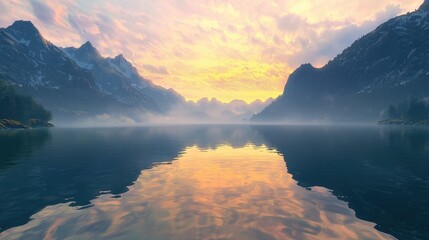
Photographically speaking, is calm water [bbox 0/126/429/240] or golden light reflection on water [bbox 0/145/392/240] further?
calm water [bbox 0/126/429/240]

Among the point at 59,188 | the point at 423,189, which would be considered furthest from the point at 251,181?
the point at 59,188

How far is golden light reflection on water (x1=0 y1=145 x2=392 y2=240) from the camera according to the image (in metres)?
17.8

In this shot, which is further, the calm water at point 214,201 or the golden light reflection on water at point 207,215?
the calm water at point 214,201

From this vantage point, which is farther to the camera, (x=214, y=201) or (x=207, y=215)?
(x=214, y=201)

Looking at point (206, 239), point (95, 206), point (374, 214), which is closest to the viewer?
point (206, 239)

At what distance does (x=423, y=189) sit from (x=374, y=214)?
11450mm

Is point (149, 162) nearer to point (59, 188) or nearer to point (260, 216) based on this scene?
point (59, 188)

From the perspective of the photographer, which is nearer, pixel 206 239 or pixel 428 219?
pixel 206 239

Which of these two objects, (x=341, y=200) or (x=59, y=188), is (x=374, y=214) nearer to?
(x=341, y=200)

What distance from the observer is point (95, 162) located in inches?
1909

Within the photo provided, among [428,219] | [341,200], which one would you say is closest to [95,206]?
[341,200]

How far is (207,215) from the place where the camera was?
21.3 m

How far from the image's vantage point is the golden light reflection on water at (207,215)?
17.8 meters

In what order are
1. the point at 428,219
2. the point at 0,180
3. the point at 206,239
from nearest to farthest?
the point at 206,239 → the point at 428,219 → the point at 0,180
